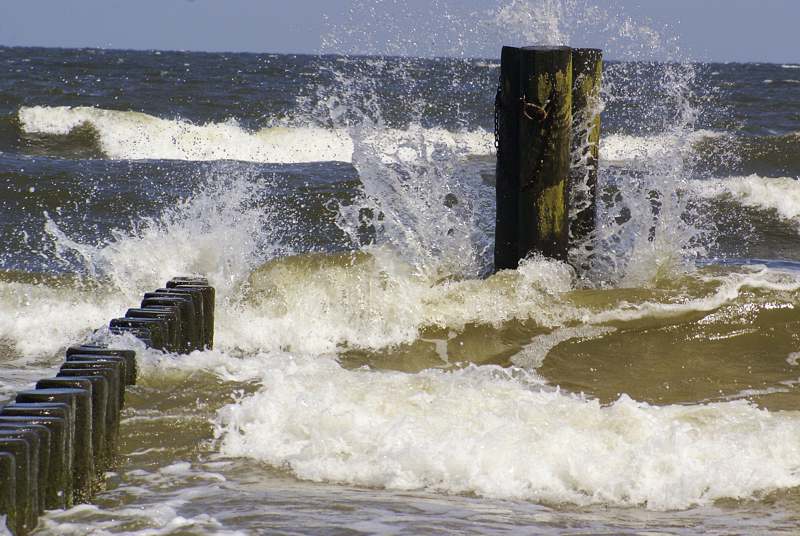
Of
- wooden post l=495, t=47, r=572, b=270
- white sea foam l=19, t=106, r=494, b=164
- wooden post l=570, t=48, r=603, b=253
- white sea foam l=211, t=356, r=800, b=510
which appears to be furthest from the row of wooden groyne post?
white sea foam l=19, t=106, r=494, b=164

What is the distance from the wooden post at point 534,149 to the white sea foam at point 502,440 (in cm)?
185

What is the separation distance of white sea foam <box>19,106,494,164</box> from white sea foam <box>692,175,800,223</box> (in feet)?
21.1

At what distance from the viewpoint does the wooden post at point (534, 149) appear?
6754 mm

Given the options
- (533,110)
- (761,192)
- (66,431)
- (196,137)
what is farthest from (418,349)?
(196,137)

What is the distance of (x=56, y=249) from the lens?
981cm

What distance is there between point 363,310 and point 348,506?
3334 mm

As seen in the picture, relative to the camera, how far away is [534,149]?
269 inches

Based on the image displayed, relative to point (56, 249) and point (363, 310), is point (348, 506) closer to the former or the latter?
point (363, 310)

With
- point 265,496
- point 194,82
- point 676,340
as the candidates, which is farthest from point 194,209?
point 194,82

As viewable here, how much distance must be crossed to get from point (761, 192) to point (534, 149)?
8.64 metres

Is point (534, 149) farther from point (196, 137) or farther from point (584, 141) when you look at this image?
point (196, 137)

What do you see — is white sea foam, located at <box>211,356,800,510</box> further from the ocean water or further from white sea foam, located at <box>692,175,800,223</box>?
white sea foam, located at <box>692,175,800,223</box>

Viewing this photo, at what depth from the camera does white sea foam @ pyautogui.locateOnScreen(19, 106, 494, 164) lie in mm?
20938

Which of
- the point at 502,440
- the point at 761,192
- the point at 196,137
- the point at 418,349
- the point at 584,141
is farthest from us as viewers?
the point at 196,137
